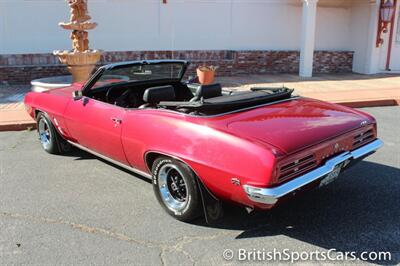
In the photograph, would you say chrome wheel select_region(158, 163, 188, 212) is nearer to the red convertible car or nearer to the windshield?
the red convertible car

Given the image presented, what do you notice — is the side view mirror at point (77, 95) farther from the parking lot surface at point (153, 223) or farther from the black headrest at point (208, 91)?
the black headrest at point (208, 91)

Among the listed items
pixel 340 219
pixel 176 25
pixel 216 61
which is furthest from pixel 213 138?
pixel 176 25

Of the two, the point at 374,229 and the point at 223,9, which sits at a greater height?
the point at 223,9

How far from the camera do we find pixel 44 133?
557cm

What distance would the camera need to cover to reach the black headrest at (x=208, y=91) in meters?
3.97

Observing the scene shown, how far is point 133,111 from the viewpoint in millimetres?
3900

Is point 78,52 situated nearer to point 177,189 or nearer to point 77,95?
point 77,95

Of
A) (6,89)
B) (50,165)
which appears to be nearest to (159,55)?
(6,89)

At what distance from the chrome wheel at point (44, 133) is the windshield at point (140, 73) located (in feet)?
3.95

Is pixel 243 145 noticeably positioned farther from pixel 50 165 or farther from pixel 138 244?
pixel 50 165

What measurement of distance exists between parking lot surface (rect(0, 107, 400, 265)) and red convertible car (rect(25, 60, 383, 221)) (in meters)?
0.29

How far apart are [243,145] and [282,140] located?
31 cm

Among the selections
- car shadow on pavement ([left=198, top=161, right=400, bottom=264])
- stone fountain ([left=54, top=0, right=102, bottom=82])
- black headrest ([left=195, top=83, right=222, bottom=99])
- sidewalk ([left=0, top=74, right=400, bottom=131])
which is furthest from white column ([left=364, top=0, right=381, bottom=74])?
black headrest ([left=195, top=83, right=222, bottom=99])

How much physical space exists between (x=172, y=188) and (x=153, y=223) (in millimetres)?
339
